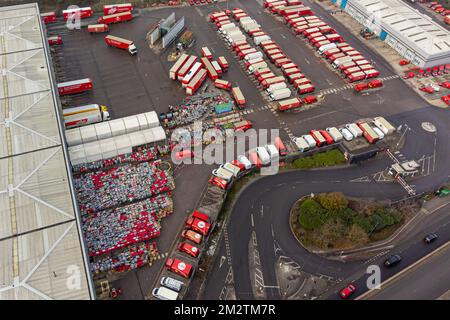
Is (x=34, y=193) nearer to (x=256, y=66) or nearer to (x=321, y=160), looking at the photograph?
(x=321, y=160)

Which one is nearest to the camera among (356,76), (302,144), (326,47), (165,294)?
(165,294)

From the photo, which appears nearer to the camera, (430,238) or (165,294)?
(165,294)

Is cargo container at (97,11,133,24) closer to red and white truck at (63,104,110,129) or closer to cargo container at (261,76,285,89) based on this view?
red and white truck at (63,104,110,129)

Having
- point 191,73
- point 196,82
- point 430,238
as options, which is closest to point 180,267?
point 430,238

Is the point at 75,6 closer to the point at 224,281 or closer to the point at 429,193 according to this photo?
the point at 224,281

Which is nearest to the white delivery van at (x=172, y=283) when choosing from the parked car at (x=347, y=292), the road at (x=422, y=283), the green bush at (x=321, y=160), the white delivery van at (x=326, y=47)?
the parked car at (x=347, y=292)
